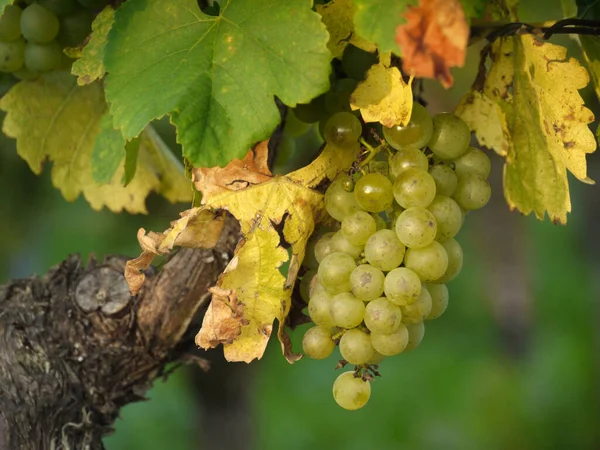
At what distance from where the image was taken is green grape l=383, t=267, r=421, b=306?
613mm

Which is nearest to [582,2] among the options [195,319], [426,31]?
[426,31]

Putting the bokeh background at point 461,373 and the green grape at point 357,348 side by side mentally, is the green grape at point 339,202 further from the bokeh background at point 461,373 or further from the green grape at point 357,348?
the bokeh background at point 461,373

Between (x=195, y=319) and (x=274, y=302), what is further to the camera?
(x=195, y=319)

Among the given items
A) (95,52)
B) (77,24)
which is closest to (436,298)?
(95,52)

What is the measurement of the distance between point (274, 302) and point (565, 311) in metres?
4.59

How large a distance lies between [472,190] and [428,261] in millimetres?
81

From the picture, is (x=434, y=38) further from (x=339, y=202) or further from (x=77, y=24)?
(x=77, y=24)

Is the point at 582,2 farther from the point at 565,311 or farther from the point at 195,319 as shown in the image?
the point at 565,311

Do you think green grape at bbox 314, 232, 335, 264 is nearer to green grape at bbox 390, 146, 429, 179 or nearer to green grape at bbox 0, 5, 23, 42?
green grape at bbox 390, 146, 429, 179

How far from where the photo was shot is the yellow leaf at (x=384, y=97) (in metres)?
0.60

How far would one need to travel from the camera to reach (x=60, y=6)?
837 millimetres

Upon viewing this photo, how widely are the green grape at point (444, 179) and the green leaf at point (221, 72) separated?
0.42 ft

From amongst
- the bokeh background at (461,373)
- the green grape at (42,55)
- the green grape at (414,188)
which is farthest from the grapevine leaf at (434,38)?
the bokeh background at (461,373)

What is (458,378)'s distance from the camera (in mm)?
4398
